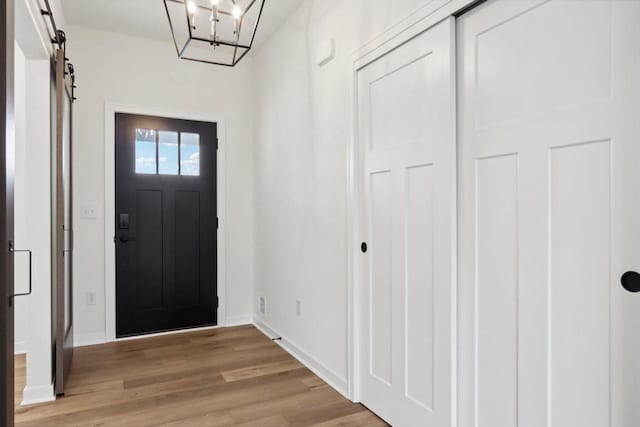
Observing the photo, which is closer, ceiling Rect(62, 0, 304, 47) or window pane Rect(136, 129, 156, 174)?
ceiling Rect(62, 0, 304, 47)

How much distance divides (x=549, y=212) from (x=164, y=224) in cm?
330

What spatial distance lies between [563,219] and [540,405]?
0.66m

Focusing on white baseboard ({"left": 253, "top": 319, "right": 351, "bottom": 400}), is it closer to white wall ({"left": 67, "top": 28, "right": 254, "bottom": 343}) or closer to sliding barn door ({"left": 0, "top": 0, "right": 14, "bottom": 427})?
white wall ({"left": 67, "top": 28, "right": 254, "bottom": 343})

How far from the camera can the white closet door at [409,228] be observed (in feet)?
5.98

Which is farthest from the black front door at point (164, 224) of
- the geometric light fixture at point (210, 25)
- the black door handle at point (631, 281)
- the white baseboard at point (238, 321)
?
the black door handle at point (631, 281)

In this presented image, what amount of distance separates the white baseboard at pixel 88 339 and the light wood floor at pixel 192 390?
0.32 ft

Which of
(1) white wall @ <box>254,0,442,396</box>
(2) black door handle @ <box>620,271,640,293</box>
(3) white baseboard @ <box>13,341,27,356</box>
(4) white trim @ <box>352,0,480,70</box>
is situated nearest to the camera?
(2) black door handle @ <box>620,271,640,293</box>

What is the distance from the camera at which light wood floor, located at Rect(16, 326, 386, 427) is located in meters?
2.26

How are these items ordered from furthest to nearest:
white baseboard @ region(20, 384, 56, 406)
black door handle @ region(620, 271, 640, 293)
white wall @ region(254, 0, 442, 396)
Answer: white wall @ region(254, 0, 442, 396)
white baseboard @ region(20, 384, 56, 406)
black door handle @ region(620, 271, 640, 293)

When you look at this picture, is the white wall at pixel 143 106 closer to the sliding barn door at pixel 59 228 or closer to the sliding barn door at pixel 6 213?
the sliding barn door at pixel 59 228

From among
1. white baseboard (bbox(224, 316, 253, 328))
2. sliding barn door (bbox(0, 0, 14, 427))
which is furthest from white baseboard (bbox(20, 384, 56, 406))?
white baseboard (bbox(224, 316, 253, 328))

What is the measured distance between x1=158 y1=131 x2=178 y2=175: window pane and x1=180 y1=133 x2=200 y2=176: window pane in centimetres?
5

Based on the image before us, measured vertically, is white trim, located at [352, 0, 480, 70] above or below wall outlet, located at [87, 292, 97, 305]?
above

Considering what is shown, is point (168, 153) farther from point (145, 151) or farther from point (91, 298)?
point (91, 298)
